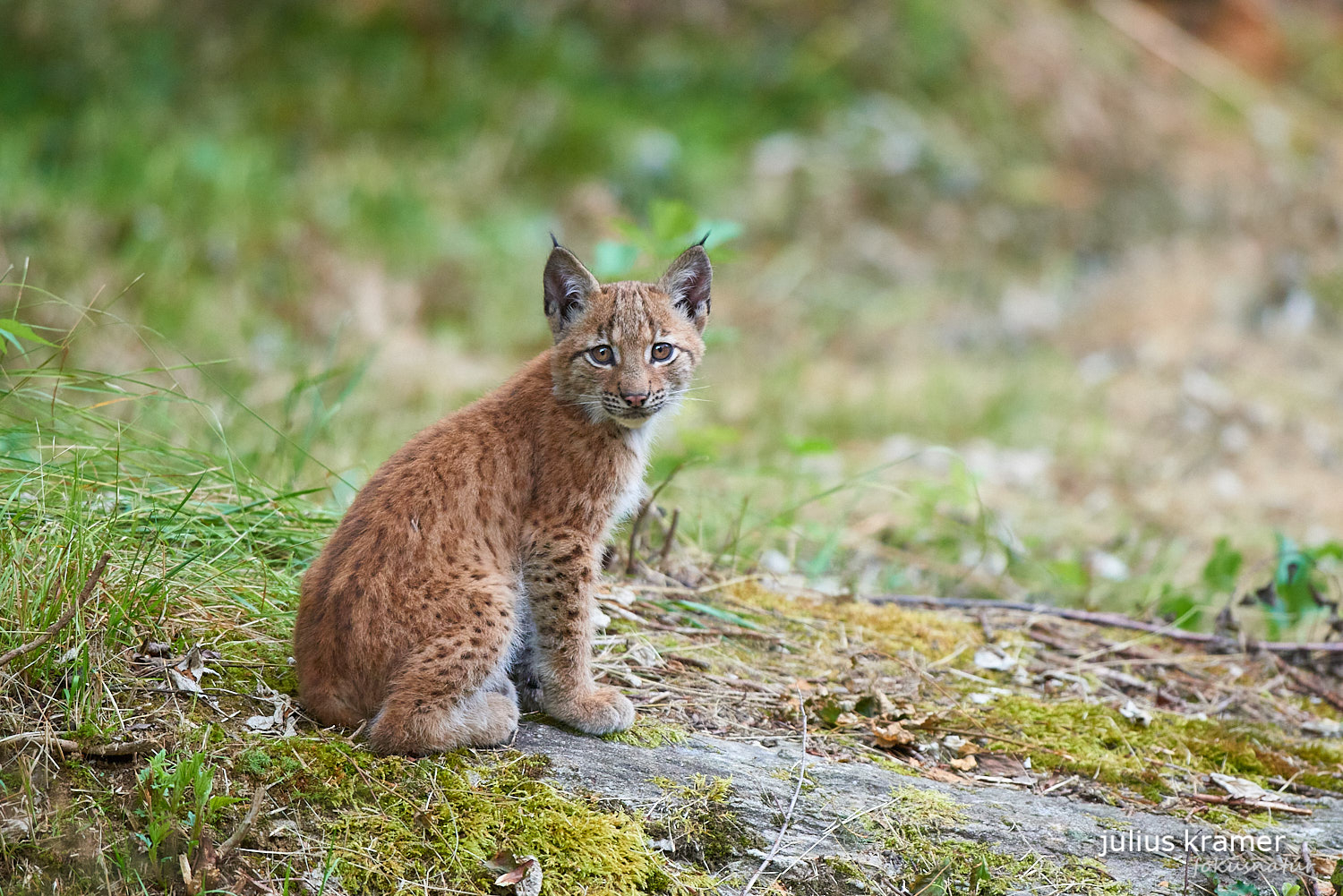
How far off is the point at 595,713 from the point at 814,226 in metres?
8.24

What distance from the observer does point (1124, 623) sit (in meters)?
4.82

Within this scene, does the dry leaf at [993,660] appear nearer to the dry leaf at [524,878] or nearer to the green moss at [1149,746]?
the green moss at [1149,746]

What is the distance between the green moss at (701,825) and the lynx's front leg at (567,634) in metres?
0.35

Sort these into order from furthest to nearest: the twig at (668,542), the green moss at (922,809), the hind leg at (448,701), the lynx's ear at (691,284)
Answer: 1. the twig at (668,542)
2. the lynx's ear at (691,284)
3. the green moss at (922,809)
4. the hind leg at (448,701)

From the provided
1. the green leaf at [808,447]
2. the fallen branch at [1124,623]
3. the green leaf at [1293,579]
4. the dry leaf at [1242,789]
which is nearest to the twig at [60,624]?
the green leaf at [808,447]

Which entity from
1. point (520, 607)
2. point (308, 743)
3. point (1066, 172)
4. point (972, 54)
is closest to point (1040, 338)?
point (1066, 172)

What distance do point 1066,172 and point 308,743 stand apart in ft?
34.9

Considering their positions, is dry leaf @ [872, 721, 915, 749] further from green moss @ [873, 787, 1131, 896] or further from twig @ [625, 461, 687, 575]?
twig @ [625, 461, 687, 575]

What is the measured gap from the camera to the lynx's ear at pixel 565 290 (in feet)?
12.4

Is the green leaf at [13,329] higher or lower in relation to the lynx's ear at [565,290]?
lower

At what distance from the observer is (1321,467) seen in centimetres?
862

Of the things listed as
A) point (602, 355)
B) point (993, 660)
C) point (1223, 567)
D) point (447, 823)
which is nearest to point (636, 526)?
point (602, 355)

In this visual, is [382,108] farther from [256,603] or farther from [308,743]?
[308,743]

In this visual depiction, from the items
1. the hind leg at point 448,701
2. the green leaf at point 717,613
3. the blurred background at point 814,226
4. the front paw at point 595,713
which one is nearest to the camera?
the hind leg at point 448,701
